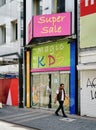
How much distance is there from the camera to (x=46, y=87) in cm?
2419

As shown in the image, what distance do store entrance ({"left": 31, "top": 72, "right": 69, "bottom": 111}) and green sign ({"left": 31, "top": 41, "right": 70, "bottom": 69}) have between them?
587 millimetres

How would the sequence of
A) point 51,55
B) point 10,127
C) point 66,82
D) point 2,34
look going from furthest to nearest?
point 2,34, point 51,55, point 66,82, point 10,127

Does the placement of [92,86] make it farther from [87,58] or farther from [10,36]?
[10,36]

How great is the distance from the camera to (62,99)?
2025 cm

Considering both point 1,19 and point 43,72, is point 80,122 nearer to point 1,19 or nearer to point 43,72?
point 43,72

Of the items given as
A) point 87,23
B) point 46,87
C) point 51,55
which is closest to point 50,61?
point 51,55

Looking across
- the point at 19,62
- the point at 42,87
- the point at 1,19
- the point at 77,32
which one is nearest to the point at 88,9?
the point at 77,32

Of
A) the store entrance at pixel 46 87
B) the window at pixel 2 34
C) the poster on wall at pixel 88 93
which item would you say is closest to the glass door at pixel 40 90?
the store entrance at pixel 46 87

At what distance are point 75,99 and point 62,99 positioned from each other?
101cm

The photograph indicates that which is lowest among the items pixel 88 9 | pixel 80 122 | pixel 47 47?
pixel 80 122

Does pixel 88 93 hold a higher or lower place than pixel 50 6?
lower

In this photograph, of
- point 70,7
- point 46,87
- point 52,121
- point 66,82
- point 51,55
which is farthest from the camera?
point 46,87

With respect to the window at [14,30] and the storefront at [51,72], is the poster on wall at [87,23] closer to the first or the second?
the storefront at [51,72]

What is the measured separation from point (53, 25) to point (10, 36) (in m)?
9.20
